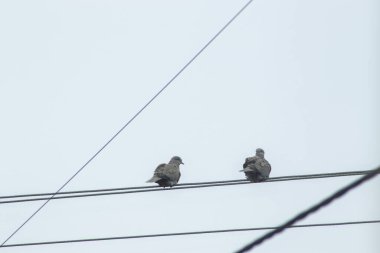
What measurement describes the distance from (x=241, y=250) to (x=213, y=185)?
588 centimetres

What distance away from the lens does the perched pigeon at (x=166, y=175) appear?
51.4ft

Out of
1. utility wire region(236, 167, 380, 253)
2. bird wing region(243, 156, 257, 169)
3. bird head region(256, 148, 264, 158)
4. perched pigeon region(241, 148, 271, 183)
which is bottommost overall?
utility wire region(236, 167, 380, 253)

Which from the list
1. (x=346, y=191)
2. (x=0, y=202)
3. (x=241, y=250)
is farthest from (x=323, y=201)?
(x=0, y=202)

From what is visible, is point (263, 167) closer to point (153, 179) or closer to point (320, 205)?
point (153, 179)

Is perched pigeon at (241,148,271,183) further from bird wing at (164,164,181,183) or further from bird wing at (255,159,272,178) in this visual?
bird wing at (164,164,181,183)

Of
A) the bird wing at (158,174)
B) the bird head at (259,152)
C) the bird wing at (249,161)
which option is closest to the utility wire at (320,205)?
the bird wing at (249,161)

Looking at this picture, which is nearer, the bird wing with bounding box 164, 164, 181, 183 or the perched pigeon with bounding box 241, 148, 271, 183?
the perched pigeon with bounding box 241, 148, 271, 183

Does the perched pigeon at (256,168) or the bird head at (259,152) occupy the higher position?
the bird head at (259,152)

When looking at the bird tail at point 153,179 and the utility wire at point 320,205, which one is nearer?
the utility wire at point 320,205

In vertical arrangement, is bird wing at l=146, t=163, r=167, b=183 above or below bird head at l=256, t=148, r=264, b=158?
below

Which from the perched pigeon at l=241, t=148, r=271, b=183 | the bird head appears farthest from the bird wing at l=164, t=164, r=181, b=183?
the bird head

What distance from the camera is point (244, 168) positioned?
15531 millimetres

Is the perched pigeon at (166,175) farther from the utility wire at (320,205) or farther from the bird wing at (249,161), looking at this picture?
the utility wire at (320,205)

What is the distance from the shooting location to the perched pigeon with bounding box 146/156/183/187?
15.7 meters
